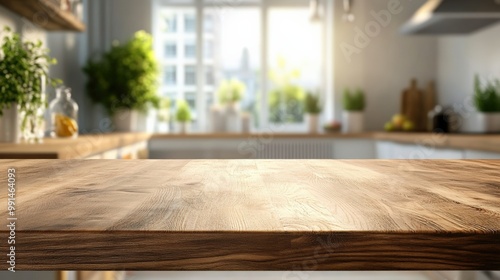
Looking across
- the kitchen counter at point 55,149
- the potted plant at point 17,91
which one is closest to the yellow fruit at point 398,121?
the kitchen counter at point 55,149

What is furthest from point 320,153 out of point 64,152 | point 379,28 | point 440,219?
point 440,219

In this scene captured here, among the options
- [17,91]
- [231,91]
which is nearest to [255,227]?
[17,91]

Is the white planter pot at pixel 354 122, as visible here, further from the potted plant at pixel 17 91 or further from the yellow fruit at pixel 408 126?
the potted plant at pixel 17 91

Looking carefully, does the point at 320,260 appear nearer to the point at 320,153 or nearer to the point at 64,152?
the point at 64,152

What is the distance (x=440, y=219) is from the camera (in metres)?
0.67

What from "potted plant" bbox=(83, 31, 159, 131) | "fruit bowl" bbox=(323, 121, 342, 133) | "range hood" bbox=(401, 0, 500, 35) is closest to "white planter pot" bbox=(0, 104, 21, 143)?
"potted plant" bbox=(83, 31, 159, 131)

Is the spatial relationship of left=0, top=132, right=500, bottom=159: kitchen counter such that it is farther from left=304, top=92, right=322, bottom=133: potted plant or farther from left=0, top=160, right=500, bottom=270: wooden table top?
left=0, top=160, right=500, bottom=270: wooden table top

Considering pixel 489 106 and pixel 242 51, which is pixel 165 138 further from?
pixel 489 106

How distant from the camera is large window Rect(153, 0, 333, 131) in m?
5.41

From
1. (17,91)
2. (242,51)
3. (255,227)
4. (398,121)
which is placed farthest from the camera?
(242,51)

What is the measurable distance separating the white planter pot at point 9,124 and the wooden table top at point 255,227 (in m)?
1.76

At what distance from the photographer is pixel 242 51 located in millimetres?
5445

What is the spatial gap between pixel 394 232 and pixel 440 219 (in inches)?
3.7

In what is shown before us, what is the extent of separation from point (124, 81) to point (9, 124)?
6.55 feet
